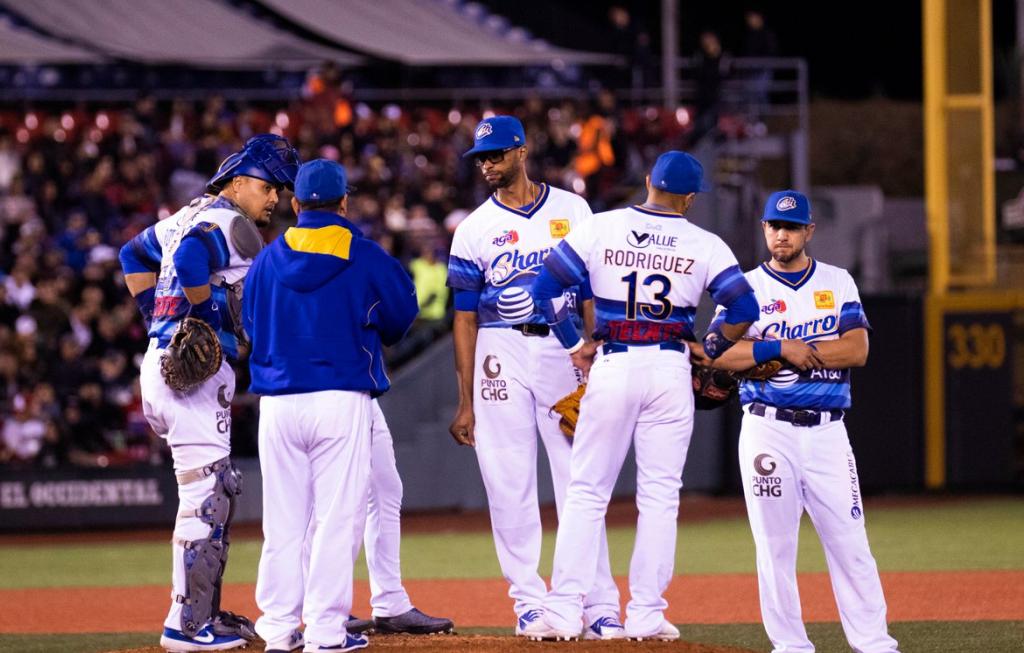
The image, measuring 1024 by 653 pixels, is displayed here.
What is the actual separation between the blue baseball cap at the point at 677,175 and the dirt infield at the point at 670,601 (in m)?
3.35

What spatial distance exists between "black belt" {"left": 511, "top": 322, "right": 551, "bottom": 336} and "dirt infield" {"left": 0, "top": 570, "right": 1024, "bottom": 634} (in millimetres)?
2463

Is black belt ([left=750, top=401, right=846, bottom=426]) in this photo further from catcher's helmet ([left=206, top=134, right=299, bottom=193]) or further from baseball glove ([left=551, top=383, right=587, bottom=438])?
catcher's helmet ([left=206, top=134, right=299, bottom=193])

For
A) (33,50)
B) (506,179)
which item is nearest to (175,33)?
(33,50)

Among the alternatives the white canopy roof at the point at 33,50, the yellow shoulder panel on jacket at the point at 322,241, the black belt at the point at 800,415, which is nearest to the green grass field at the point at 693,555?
the black belt at the point at 800,415

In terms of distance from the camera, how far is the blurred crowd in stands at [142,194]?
54.5 feet

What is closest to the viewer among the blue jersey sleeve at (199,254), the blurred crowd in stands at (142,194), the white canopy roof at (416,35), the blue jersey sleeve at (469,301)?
the blue jersey sleeve at (199,254)

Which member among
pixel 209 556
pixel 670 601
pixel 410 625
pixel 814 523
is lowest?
pixel 670 601

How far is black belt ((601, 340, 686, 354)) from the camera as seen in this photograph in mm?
7031

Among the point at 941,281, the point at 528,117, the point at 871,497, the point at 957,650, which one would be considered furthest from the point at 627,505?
the point at 957,650

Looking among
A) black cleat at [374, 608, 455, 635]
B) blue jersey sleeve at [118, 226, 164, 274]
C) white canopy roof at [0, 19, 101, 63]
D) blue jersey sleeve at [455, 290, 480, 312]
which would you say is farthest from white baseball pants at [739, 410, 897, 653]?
white canopy roof at [0, 19, 101, 63]

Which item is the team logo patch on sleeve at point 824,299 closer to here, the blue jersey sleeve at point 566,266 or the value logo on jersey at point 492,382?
the blue jersey sleeve at point 566,266

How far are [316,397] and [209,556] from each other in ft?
3.91

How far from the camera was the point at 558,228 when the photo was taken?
7688 millimetres

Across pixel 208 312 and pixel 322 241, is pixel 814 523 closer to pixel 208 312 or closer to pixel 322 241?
pixel 322 241
